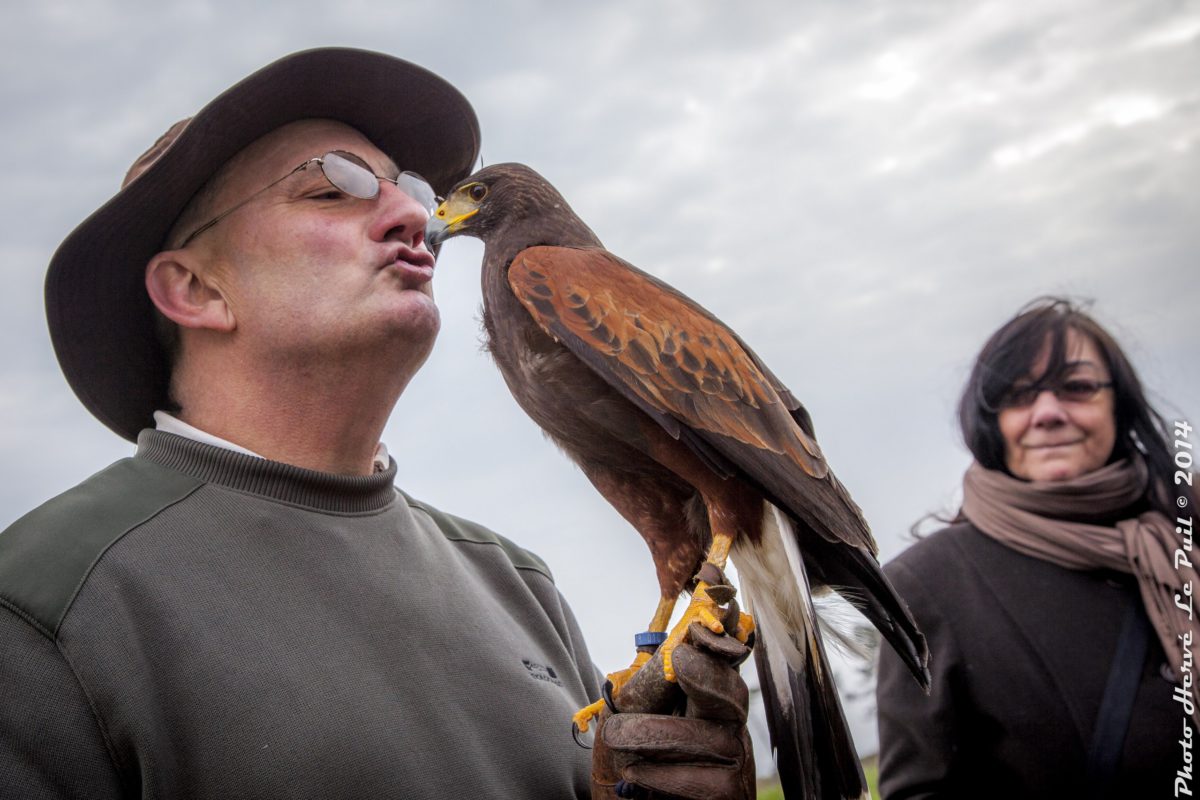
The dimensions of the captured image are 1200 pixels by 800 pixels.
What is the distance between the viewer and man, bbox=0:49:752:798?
1.84m

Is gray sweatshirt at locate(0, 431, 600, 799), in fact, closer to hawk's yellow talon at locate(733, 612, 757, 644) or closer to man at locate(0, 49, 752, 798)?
man at locate(0, 49, 752, 798)

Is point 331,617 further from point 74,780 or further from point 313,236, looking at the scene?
point 313,236

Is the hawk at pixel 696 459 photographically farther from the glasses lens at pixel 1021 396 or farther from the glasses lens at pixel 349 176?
the glasses lens at pixel 1021 396

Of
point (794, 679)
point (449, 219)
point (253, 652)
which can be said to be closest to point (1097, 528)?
point (794, 679)

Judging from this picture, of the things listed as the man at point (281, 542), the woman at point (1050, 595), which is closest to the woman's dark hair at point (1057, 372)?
the woman at point (1050, 595)

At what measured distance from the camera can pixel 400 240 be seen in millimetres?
2469

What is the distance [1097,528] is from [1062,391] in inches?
19.1

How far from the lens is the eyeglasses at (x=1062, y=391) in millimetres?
3482

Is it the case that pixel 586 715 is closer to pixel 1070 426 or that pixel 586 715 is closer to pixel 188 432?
pixel 188 432

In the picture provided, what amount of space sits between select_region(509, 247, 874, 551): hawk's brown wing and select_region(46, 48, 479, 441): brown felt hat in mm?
832

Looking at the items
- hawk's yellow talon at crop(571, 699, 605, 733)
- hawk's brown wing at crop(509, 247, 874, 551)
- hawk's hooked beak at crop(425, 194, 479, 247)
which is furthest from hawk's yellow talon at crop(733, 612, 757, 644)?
hawk's hooked beak at crop(425, 194, 479, 247)

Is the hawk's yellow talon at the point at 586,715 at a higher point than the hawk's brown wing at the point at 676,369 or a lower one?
lower

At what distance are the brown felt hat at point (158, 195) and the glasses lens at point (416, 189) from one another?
0.26 m

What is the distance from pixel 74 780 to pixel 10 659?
0.25 meters
